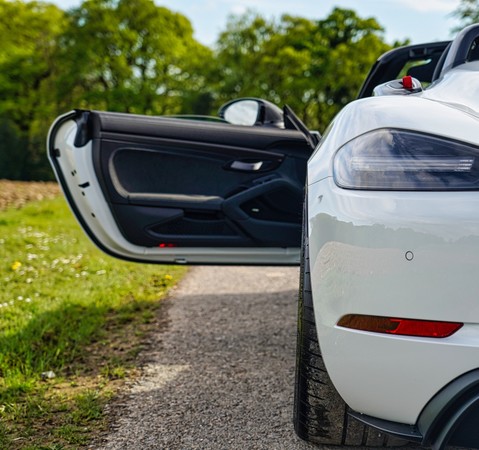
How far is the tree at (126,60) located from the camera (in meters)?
31.7

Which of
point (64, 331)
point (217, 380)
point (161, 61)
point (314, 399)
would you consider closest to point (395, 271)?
point (314, 399)

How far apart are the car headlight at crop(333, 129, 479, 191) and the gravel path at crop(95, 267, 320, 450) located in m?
1.13

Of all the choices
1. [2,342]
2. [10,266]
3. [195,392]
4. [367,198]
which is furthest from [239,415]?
[10,266]

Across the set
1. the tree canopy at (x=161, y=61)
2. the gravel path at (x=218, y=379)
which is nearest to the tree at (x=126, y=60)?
the tree canopy at (x=161, y=61)

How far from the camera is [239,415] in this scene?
2631mm

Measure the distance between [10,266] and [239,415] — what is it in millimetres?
3828

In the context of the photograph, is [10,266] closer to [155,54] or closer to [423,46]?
[423,46]

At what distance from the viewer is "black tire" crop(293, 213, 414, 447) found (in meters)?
1.90

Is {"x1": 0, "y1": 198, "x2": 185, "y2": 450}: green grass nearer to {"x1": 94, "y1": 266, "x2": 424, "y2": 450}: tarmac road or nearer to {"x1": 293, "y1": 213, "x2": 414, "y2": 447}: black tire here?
{"x1": 94, "y1": 266, "x2": 424, "y2": 450}: tarmac road

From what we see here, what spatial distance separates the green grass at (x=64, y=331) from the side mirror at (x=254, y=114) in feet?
4.79

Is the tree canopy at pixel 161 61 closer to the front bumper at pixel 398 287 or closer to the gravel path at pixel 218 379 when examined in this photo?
the gravel path at pixel 218 379

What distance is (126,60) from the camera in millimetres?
33125

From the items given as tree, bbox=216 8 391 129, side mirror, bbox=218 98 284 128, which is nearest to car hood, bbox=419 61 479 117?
side mirror, bbox=218 98 284 128

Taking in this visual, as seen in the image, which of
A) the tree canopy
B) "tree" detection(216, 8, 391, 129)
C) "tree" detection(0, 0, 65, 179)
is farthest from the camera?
"tree" detection(216, 8, 391, 129)
